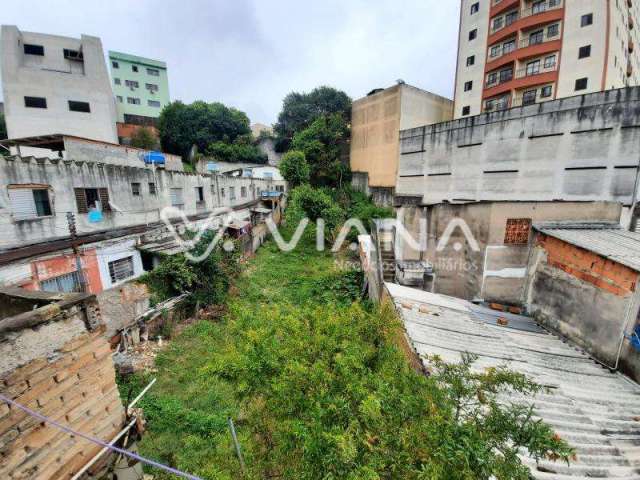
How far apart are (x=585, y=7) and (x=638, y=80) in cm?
1424

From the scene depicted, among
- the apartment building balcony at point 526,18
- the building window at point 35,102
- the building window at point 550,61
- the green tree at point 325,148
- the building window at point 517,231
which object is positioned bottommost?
the building window at point 517,231

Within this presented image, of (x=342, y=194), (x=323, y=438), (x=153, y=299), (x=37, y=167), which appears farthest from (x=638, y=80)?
(x=37, y=167)

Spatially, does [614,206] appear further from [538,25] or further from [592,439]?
[538,25]

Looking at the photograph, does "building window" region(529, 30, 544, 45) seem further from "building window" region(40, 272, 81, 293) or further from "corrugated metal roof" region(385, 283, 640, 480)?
"building window" region(40, 272, 81, 293)

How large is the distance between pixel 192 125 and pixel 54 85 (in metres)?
10.8

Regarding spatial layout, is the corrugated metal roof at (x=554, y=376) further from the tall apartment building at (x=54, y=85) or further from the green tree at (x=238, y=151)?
the green tree at (x=238, y=151)

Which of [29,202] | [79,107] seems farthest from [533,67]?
[79,107]

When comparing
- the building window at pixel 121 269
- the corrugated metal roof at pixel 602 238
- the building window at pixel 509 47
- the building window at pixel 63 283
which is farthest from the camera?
the building window at pixel 509 47

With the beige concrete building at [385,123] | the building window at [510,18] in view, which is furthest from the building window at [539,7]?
the beige concrete building at [385,123]

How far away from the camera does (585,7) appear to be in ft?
58.7

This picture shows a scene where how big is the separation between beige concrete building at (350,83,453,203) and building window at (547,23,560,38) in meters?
7.72

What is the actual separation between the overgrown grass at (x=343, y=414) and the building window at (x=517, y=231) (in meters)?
5.12

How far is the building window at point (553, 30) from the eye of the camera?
1907 cm

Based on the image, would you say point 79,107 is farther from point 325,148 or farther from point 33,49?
point 325,148
